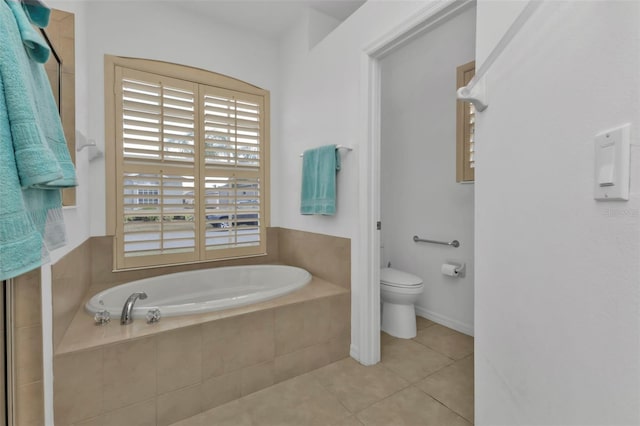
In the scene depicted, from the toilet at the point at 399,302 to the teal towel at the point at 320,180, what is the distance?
0.78 meters

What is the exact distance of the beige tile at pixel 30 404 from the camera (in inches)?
38.3

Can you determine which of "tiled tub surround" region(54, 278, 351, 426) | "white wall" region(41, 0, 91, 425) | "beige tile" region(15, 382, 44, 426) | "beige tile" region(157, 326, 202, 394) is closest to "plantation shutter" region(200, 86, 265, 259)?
"white wall" region(41, 0, 91, 425)

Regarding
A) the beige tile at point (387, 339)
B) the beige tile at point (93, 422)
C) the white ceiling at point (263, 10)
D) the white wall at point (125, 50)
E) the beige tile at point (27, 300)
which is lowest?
the beige tile at point (387, 339)

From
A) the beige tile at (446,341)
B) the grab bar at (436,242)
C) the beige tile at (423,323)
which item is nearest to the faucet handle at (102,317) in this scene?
the beige tile at (446,341)

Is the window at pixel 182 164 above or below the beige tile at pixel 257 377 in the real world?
above

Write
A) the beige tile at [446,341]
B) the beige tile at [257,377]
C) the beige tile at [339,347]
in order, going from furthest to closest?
the beige tile at [446,341] < the beige tile at [339,347] < the beige tile at [257,377]

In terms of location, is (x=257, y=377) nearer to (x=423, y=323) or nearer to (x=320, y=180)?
(x=320, y=180)

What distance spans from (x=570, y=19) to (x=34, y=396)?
1.89 m

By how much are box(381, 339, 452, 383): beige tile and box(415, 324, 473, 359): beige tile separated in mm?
77

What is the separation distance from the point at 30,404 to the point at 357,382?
1.49 meters

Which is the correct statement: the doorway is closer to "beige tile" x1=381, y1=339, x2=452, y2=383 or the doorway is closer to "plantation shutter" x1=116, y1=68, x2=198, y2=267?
"beige tile" x1=381, y1=339, x2=452, y2=383

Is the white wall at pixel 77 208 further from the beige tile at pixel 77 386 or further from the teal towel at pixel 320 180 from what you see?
the teal towel at pixel 320 180

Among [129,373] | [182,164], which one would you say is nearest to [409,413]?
[129,373]

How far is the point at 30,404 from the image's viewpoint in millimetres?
989
